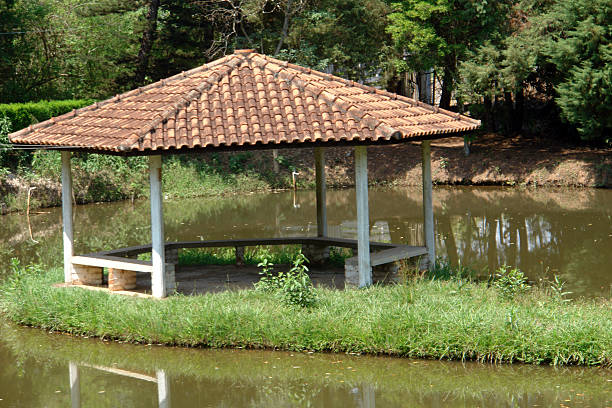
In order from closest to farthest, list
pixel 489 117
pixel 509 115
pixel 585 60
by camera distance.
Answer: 1. pixel 585 60
2. pixel 509 115
3. pixel 489 117

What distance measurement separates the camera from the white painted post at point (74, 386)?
9023 millimetres

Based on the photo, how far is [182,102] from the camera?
41.3 ft

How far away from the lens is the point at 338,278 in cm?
1378

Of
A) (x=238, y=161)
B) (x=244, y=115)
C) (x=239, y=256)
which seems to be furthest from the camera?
(x=238, y=161)

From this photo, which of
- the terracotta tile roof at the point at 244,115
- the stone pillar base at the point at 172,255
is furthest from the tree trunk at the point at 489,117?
the stone pillar base at the point at 172,255

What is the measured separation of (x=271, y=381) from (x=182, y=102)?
17.0ft

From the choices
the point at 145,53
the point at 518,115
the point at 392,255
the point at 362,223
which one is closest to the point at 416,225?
the point at 392,255

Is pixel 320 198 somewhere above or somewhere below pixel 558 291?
above

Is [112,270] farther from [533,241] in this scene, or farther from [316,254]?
[533,241]

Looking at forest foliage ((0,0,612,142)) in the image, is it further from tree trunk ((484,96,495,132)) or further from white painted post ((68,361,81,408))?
white painted post ((68,361,81,408))

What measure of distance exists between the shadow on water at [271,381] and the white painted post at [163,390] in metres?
0.01

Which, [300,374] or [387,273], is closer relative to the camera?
[300,374]

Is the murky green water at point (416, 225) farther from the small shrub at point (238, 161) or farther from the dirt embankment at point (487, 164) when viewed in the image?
the small shrub at point (238, 161)

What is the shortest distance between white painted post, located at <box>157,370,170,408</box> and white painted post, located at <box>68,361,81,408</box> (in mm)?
916
